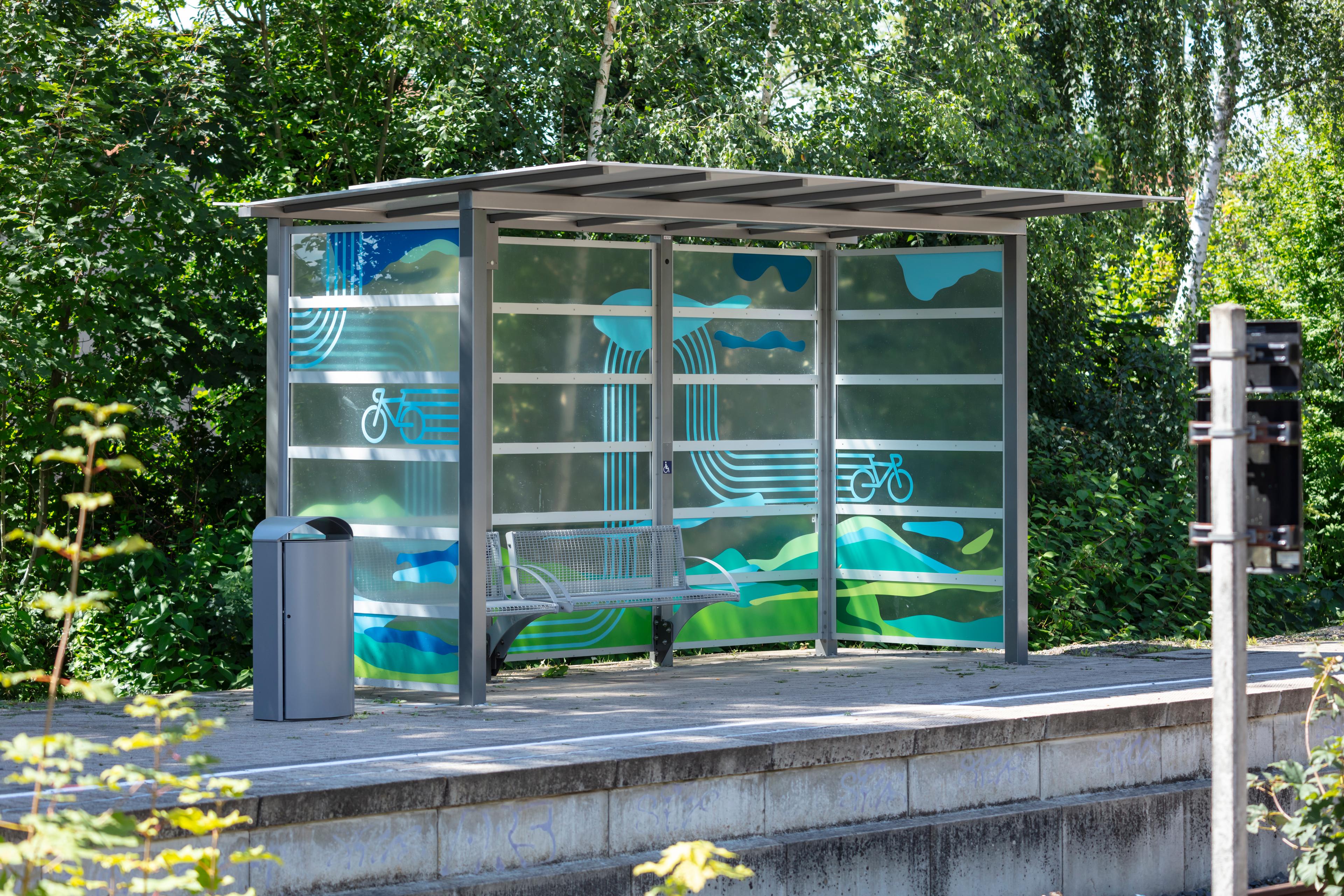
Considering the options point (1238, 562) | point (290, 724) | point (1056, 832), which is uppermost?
point (1238, 562)

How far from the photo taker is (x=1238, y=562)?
13.4 feet

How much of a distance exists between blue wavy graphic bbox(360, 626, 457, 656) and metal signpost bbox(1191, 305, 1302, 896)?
4.96 metres

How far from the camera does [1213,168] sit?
20.4 m

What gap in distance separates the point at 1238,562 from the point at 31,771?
2966mm

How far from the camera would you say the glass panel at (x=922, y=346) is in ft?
33.5

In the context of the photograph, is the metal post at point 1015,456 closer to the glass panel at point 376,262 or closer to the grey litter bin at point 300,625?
the glass panel at point 376,262

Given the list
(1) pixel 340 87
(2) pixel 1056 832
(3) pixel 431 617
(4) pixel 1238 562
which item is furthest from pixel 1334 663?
(1) pixel 340 87

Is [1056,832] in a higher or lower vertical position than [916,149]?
lower

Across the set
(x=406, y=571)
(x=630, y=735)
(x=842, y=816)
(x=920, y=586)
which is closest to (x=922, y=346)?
(x=920, y=586)

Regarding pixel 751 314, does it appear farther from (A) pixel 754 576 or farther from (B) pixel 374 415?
(B) pixel 374 415

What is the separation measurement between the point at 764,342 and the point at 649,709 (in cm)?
350

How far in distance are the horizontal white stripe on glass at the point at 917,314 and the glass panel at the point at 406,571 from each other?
3756mm

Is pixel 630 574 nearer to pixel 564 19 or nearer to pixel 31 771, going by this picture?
pixel 564 19

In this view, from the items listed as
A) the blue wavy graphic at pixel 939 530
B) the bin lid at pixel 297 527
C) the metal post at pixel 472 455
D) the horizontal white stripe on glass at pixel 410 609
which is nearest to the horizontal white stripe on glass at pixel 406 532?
the metal post at pixel 472 455
